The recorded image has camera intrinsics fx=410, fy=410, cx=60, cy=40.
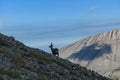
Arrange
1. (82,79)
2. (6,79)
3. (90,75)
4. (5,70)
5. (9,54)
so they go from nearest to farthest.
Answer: (6,79), (5,70), (9,54), (82,79), (90,75)

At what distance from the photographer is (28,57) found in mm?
46969

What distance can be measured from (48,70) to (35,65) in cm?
148

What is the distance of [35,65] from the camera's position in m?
42.6

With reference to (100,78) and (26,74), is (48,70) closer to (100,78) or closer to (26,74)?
(26,74)

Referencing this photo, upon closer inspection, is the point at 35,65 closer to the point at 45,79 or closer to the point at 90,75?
the point at 45,79

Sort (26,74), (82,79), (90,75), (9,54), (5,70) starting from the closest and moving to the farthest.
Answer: (5,70) → (26,74) → (9,54) → (82,79) → (90,75)

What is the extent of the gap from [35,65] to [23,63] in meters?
2.95

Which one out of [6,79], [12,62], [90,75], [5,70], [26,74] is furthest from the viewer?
[90,75]

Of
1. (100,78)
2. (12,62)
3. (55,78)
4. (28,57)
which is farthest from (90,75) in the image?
(12,62)

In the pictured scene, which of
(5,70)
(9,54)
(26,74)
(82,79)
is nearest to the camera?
(5,70)

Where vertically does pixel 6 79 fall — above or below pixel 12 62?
below

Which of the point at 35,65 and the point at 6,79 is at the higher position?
the point at 35,65

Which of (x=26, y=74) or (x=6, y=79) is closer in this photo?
(x=6, y=79)

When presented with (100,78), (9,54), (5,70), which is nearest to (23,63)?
(9,54)
